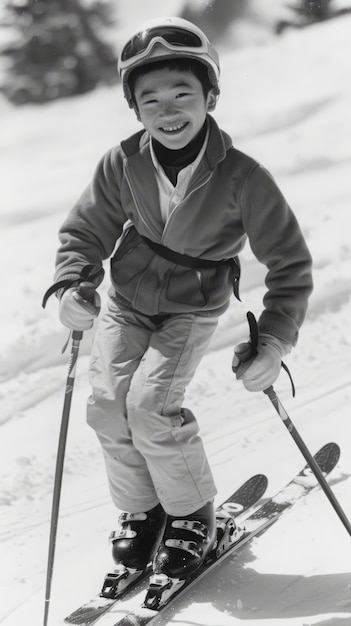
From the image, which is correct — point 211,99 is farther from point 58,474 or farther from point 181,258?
point 58,474

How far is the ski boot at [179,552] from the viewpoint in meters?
2.19

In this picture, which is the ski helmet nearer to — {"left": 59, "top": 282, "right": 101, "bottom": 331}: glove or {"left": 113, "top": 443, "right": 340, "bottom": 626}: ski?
{"left": 59, "top": 282, "right": 101, "bottom": 331}: glove

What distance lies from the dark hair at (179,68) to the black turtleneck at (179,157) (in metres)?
0.12

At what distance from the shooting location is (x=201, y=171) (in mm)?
2156

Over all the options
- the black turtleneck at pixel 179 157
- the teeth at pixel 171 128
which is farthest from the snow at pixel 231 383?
the teeth at pixel 171 128

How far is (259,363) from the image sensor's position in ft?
6.78

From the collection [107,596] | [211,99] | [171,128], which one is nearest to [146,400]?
[107,596]

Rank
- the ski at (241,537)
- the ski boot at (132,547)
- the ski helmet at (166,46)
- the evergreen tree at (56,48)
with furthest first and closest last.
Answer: the evergreen tree at (56,48)
the ski boot at (132,547)
the ski at (241,537)
the ski helmet at (166,46)

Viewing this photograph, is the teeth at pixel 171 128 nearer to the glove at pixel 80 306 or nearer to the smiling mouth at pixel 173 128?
the smiling mouth at pixel 173 128

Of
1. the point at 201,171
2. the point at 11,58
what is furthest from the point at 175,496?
the point at 11,58

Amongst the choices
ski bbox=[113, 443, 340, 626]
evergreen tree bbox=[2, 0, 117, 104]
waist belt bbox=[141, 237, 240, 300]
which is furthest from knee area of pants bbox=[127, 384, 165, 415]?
evergreen tree bbox=[2, 0, 117, 104]

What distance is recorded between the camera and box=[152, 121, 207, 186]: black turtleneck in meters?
2.21

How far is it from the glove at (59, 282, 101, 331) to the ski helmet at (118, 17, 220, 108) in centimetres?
56

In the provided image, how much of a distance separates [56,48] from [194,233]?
728cm
